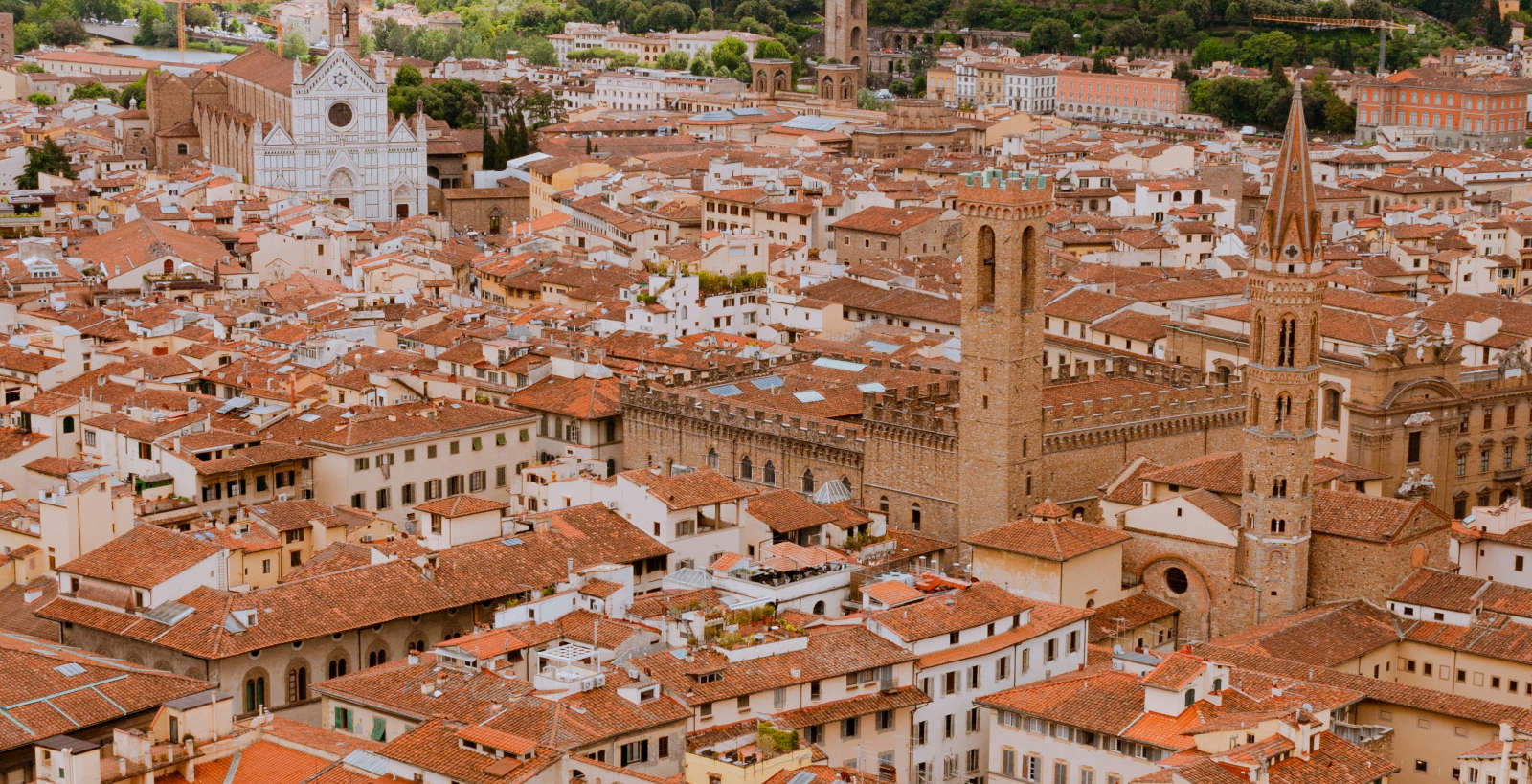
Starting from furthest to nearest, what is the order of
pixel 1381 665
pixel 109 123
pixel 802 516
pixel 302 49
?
pixel 302 49 → pixel 109 123 → pixel 802 516 → pixel 1381 665

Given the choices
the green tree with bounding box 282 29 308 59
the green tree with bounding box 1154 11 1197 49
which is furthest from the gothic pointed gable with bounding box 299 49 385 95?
the green tree with bounding box 282 29 308 59

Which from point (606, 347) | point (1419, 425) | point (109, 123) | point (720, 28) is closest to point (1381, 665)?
point (1419, 425)

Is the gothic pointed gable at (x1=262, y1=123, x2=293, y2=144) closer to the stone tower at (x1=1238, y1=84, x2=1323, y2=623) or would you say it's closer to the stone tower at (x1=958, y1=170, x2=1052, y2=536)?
the stone tower at (x1=958, y1=170, x2=1052, y2=536)

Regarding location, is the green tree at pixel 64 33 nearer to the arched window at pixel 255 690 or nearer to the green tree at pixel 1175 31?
the green tree at pixel 1175 31

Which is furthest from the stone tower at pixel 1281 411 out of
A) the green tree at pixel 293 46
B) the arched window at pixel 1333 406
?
the green tree at pixel 293 46

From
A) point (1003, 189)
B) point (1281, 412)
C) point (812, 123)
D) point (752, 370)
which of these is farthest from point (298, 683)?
point (812, 123)

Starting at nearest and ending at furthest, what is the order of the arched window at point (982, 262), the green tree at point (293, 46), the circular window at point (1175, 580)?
the circular window at point (1175, 580)
the arched window at point (982, 262)
the green tree at point (293, 46)

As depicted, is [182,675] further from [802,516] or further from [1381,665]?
[1381,665]
